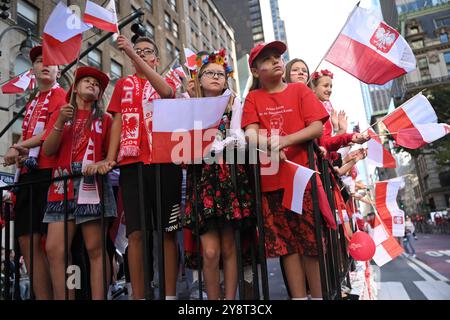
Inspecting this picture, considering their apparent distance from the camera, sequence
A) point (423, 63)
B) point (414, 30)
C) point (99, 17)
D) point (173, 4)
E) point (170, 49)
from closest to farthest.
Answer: point (99, 17), point (170, 49), point (173, 4), point (423, 63), point (414, 30)

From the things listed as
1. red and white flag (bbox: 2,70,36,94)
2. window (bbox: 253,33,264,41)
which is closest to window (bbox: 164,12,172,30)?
red and white flag (bbox: 2,70,36,94)

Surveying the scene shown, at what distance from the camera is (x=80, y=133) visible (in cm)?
288

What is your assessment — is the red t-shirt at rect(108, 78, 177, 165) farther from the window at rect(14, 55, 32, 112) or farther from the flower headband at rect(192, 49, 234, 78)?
the window at rect(14, 55, 32, 112)

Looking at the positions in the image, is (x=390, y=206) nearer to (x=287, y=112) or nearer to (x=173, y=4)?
(x=287, y=112)

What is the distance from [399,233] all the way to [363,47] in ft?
8.15

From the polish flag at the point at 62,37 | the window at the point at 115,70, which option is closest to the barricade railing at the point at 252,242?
the polish flag at the point at 62,37

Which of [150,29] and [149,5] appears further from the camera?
[149,5]

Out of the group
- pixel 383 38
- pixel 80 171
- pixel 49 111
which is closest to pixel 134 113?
pixel 80 171

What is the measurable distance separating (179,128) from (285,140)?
0.68 m

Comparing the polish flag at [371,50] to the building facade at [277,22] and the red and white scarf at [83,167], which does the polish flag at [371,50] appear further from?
the building facade at [277,22]

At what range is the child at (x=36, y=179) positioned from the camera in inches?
112

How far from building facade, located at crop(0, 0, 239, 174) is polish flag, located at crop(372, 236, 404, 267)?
250cm

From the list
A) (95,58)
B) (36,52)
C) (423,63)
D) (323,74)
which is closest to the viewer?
(36,52)

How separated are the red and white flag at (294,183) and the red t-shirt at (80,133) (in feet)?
5.28
